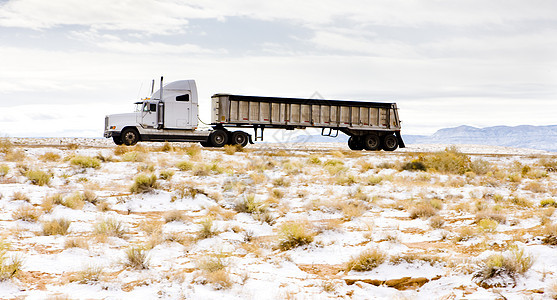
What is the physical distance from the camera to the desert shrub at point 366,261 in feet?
19.0

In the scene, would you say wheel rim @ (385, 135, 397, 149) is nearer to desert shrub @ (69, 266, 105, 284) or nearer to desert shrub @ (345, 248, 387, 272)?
desert shrub @ (345, 248, 387, 272)

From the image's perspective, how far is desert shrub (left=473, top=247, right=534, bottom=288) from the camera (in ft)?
17.1

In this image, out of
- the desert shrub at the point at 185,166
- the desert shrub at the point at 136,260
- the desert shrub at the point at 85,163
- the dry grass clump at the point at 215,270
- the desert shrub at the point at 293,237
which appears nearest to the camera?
the dry grass clump at the point at 215,270

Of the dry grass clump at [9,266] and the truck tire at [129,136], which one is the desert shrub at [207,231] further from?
the truck tire at [129,136]

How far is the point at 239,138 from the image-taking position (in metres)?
24.5

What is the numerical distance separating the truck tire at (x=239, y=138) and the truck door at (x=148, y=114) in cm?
439

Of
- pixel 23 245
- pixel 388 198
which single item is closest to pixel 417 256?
pixel 388 198

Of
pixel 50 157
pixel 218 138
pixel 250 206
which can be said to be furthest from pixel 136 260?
pixel 218 138

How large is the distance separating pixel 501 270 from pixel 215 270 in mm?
3489

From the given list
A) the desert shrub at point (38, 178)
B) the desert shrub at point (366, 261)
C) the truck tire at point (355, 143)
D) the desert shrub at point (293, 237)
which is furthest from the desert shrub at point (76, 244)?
the truck tire at point (355, 143)

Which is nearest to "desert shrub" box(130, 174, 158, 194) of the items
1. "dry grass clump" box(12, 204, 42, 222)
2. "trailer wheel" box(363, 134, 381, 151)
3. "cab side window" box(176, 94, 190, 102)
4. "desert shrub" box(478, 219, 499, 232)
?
"dry grass clump" box(12, 204, 42, 222)

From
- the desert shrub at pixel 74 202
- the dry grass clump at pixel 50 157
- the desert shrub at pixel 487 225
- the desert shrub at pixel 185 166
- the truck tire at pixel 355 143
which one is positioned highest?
the truck tire at pixel 355 143

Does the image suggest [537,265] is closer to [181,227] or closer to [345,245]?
[345,245]

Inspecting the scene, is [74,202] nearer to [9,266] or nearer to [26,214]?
[26,214]
